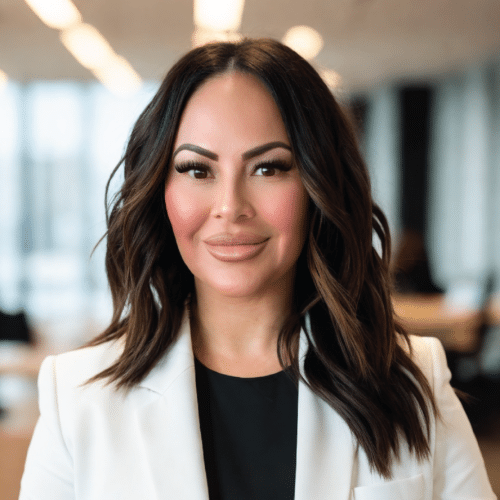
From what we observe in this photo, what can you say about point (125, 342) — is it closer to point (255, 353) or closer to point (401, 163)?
point (255, 353)

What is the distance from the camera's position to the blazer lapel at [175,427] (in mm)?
1062

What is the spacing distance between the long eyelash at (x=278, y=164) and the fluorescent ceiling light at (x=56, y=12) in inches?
168

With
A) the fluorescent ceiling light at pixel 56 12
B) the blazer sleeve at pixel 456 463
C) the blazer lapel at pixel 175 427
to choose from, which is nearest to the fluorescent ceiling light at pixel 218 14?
the fluorescent ceiling light at pixel 56 12

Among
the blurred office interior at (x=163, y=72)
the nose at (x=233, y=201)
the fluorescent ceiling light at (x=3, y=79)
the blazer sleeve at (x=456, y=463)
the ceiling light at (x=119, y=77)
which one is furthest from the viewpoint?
the fluorescent ceiling light at (x=3, y=79)

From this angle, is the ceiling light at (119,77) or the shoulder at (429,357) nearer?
the shoulder at (429,357)

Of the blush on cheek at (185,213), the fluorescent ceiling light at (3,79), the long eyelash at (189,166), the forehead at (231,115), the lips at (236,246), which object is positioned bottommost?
the lips at (236,246)

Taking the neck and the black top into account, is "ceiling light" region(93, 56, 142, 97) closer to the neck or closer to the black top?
the neck

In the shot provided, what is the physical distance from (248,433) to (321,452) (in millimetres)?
154

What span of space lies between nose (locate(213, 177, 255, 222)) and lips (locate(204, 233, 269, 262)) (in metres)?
0.04

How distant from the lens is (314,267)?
1.23 meters

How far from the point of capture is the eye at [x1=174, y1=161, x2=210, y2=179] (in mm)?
1096

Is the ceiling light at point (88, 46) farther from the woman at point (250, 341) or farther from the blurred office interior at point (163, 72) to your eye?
the woman at point (250, 341)

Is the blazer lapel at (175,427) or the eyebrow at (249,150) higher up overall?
the eyebrow at (249,150)

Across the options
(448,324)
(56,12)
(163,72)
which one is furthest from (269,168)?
(56,12)
